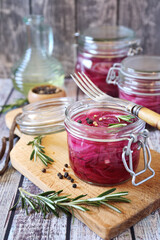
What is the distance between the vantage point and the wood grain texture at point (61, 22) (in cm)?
196

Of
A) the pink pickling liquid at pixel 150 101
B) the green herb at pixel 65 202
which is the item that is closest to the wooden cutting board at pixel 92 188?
the green herb at pixel 65 202

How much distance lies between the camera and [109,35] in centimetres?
178

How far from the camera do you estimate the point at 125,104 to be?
1.11 metres

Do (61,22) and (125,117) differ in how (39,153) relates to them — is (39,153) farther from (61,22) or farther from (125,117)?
(61,22)

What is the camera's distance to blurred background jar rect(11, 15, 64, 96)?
1782 mm

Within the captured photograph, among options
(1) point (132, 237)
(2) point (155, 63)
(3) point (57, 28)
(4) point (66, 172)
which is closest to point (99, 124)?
(4) point (66, 172)

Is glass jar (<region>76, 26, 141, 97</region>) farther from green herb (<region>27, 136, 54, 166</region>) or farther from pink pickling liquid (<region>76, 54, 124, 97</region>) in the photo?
green herb (<region>27, 136, 54, 166</region>)

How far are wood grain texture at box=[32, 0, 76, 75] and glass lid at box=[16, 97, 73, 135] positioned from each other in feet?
2.35

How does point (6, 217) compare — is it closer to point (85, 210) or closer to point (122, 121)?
point (85, 210)

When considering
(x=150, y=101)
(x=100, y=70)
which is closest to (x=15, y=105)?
(x=100, y=70)

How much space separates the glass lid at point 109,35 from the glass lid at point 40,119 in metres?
0.43

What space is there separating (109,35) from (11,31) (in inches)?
24.7

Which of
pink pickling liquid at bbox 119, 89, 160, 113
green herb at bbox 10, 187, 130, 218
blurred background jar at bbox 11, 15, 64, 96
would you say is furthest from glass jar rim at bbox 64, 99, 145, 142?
blurred background jar at bbox 11, 15, 64, 96

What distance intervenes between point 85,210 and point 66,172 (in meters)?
0.20
